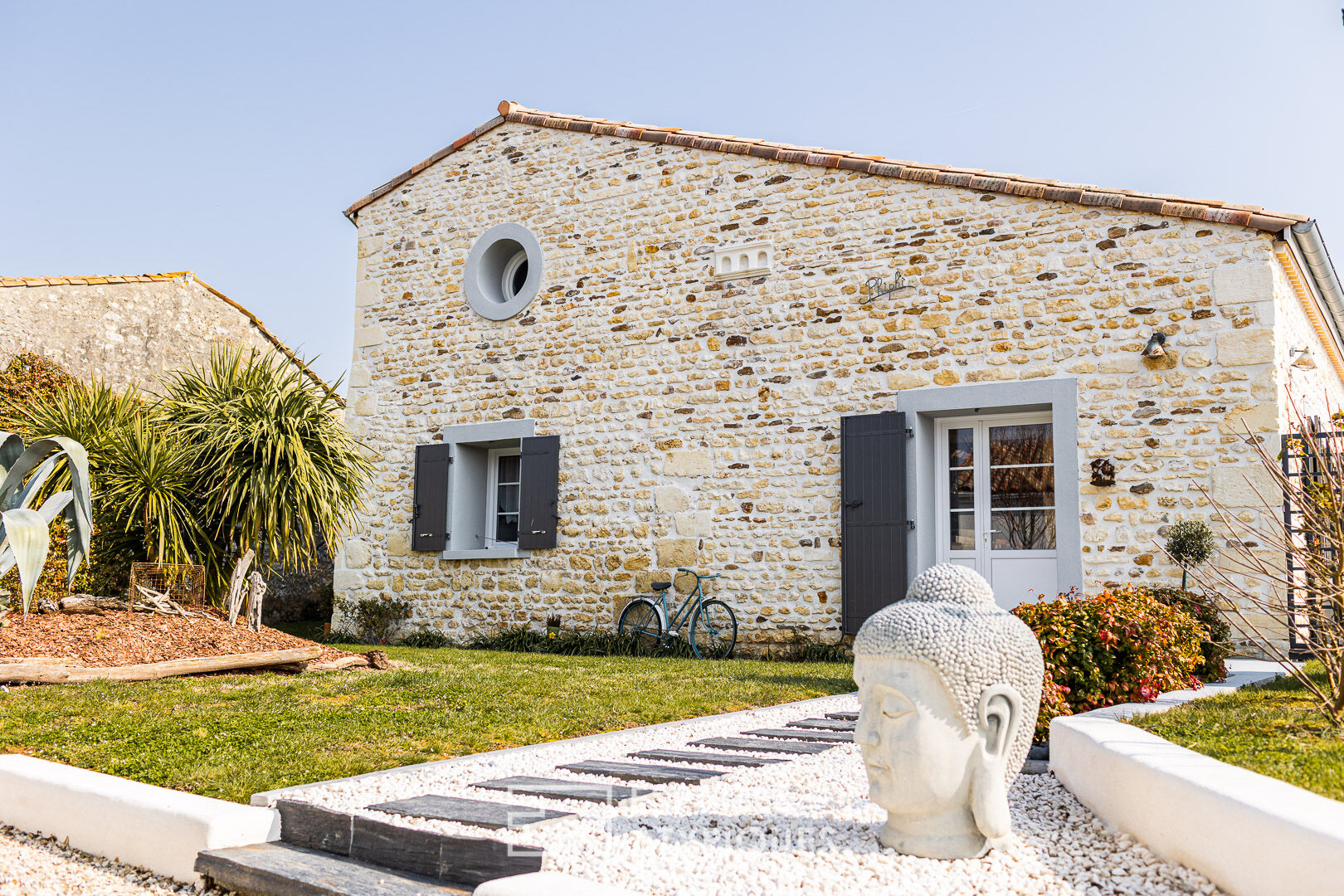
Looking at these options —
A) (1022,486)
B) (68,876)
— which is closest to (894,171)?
(1022,486)

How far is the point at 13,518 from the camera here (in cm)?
468

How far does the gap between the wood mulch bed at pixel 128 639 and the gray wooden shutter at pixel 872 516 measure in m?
4.14

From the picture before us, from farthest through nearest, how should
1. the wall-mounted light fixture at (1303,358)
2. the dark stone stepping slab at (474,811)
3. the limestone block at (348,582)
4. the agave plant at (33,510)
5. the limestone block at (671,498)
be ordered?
1. the limestone block at (348,582)
2. the limestone block at (671,498)
3. the wall-mounted light fixture at (1303,358)
4. the agave plant at (33,510)
5. the dark stone stepping slab at (474,811)

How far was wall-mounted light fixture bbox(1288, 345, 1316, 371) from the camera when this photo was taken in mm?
7672

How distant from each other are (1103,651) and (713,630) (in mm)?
4907

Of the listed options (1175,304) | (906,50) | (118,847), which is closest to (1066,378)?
(1175,304)

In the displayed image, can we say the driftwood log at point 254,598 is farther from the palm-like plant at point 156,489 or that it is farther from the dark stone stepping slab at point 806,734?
the dark stone stepping slab at point 806,734

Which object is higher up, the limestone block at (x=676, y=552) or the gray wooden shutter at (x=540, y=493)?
the gray wooden shutter at (x=540, y=493)

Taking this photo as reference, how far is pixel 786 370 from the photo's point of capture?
884cm

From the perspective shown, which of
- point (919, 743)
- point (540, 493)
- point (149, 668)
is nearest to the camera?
point (919, 743)

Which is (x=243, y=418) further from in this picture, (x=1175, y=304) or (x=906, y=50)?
(x=1175, y=304)

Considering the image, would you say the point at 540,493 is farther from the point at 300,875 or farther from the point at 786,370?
the point at 300,875

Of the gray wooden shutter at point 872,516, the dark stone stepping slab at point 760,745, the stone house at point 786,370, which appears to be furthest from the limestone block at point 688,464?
the dark stone stepping slab at point 760,745

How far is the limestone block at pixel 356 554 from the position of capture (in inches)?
423
